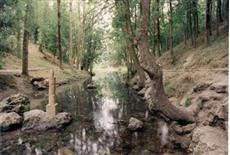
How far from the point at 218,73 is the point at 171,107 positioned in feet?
15.6

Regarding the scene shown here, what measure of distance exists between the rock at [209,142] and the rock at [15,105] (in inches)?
379

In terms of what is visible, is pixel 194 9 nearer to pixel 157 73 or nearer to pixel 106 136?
pixel 157 73

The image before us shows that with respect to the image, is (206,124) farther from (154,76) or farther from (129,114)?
(129,114)

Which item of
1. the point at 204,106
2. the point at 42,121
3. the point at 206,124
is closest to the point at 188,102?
the point at 204,106

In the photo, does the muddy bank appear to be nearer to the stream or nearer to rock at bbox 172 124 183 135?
rock at bbox 172 124 183 135

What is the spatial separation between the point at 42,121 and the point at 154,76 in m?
5.09

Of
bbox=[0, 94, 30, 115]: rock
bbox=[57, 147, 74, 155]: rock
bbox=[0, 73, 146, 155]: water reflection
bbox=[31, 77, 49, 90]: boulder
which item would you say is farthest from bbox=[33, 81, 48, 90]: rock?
bbox=[57, 147, 74, 155]: rock

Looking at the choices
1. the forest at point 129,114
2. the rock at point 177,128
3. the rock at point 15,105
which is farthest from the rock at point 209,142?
the rock at point 15,105

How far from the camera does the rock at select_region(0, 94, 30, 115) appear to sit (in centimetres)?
1699

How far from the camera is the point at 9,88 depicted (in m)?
24.0

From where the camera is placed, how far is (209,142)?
370 inches

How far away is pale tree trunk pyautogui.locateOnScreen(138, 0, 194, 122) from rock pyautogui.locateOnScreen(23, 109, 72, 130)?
4036mm

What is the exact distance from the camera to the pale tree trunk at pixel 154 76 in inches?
524

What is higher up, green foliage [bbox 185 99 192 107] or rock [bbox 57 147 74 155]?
green foliage [bbox 185 99 192 107]
